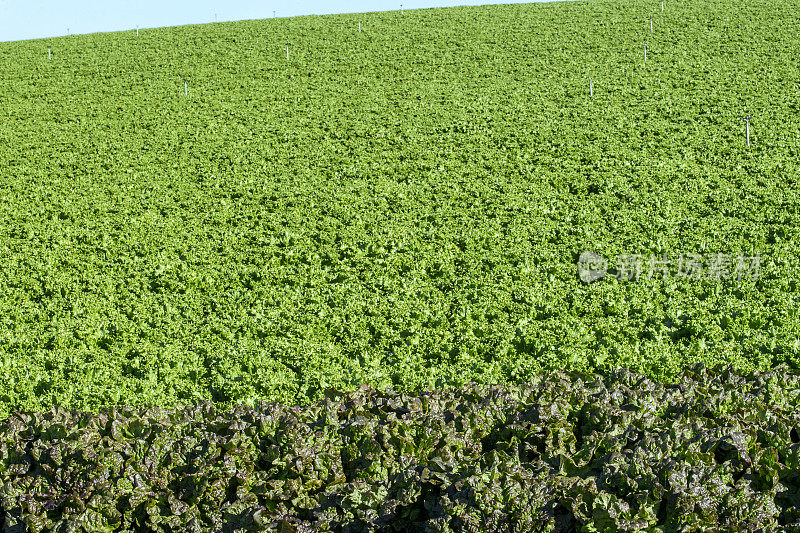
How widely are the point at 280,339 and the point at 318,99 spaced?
499 inches

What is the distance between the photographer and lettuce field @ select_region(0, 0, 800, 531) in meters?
7.71

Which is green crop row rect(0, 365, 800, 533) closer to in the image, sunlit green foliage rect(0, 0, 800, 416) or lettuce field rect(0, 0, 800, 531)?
lettuce field rect(0, 0, 800, 531)

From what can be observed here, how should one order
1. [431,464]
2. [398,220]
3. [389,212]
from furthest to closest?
[389,212]
[398,220]
[431,464]

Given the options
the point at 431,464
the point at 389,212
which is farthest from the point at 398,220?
the point at 431,464

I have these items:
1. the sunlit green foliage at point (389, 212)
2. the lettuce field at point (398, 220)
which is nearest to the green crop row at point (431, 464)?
the lettuce field at point (398, 220)

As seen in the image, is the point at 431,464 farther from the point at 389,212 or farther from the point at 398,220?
the point at 389,212

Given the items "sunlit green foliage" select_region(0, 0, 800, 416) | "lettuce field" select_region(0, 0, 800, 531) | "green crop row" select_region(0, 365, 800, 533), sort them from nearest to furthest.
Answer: "green crop row" select_region(0, 365, 800, 533) < "lettuce field" select_region(0, 0, 800, 531) < "sunlit green foliage" select_region(0, 0, 800, 416)

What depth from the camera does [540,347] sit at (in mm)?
7848

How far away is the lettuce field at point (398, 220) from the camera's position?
7711 mm

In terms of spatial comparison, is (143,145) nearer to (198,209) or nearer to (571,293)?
(198,209)

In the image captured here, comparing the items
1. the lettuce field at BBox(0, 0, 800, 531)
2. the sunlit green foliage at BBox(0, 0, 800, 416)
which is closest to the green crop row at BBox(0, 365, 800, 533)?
the lettuce field at BBox(0, 0, 800, 531)

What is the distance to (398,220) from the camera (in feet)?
38.7

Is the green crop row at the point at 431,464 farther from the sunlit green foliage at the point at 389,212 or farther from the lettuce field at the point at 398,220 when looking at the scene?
the sunlit green foliage at the point at 389,212

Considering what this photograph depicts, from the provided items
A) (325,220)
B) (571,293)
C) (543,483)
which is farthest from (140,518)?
(325,220)
